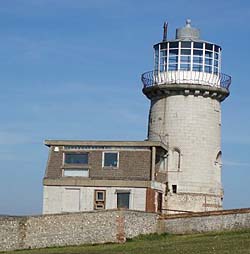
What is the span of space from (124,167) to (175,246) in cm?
1035

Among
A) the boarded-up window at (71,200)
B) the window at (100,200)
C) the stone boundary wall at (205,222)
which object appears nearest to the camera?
the stone boundary wall at (205,222)

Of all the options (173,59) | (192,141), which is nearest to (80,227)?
(192,141)

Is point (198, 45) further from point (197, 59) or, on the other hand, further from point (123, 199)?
point (123, 199)

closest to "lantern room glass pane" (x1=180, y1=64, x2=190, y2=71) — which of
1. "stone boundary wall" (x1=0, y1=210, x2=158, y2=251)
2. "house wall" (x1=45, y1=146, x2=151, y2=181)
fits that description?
"house wall" (x1=45, y1=146, x2=151, y2=181)

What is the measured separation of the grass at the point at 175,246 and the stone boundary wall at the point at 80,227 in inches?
32.7

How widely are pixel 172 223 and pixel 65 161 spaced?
6.97m

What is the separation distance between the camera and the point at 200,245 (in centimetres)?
2648

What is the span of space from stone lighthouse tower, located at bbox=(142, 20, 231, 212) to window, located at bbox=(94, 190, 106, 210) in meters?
3.48

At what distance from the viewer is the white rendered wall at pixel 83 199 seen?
120ft

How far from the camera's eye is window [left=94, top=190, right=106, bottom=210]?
121 feet

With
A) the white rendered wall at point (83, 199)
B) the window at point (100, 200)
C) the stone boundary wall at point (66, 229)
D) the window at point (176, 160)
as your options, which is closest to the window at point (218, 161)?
the window at point (176, 160)

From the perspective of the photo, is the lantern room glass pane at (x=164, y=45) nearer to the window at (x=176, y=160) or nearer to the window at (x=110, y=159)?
the window at (x=176, y=160)

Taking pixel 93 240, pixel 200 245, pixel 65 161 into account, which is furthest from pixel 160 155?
pixel 200 245

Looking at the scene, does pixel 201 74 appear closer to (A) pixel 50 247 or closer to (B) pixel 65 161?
(B) pixel 65 161
